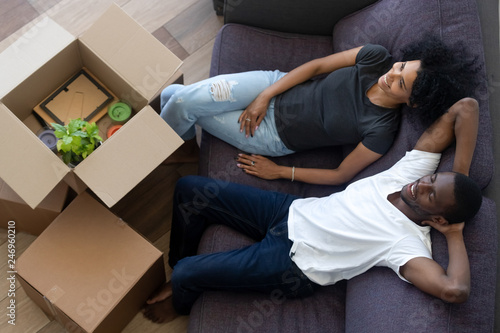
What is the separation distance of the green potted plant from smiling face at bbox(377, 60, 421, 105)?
90cm

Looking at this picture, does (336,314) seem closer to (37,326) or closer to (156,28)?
(37,326)

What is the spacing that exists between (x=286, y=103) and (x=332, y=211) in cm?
45

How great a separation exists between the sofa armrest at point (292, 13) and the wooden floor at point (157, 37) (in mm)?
343

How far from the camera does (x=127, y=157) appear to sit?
142 centimetres

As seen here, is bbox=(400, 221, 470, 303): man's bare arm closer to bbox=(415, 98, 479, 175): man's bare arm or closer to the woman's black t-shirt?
bbox=(415, 98, 479, 175): man's bare arm

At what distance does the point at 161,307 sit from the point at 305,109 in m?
0.88

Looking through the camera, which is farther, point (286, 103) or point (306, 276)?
point (286, 103)

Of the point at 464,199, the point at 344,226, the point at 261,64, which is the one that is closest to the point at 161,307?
the point at 344,226

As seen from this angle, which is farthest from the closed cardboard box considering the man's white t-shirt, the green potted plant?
the man's white t-shirt

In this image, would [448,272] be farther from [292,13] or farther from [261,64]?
[292,13]

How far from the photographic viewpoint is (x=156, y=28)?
2.25 metres

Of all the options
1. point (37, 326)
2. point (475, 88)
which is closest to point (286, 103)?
point (475, 88)

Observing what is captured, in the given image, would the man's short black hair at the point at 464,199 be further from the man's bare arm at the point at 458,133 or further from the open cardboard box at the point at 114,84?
the open cardboard box at the point at 114,84

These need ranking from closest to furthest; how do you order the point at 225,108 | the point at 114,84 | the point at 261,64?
the point at 114,84 → the point at 225,108 → the point at 261,64
